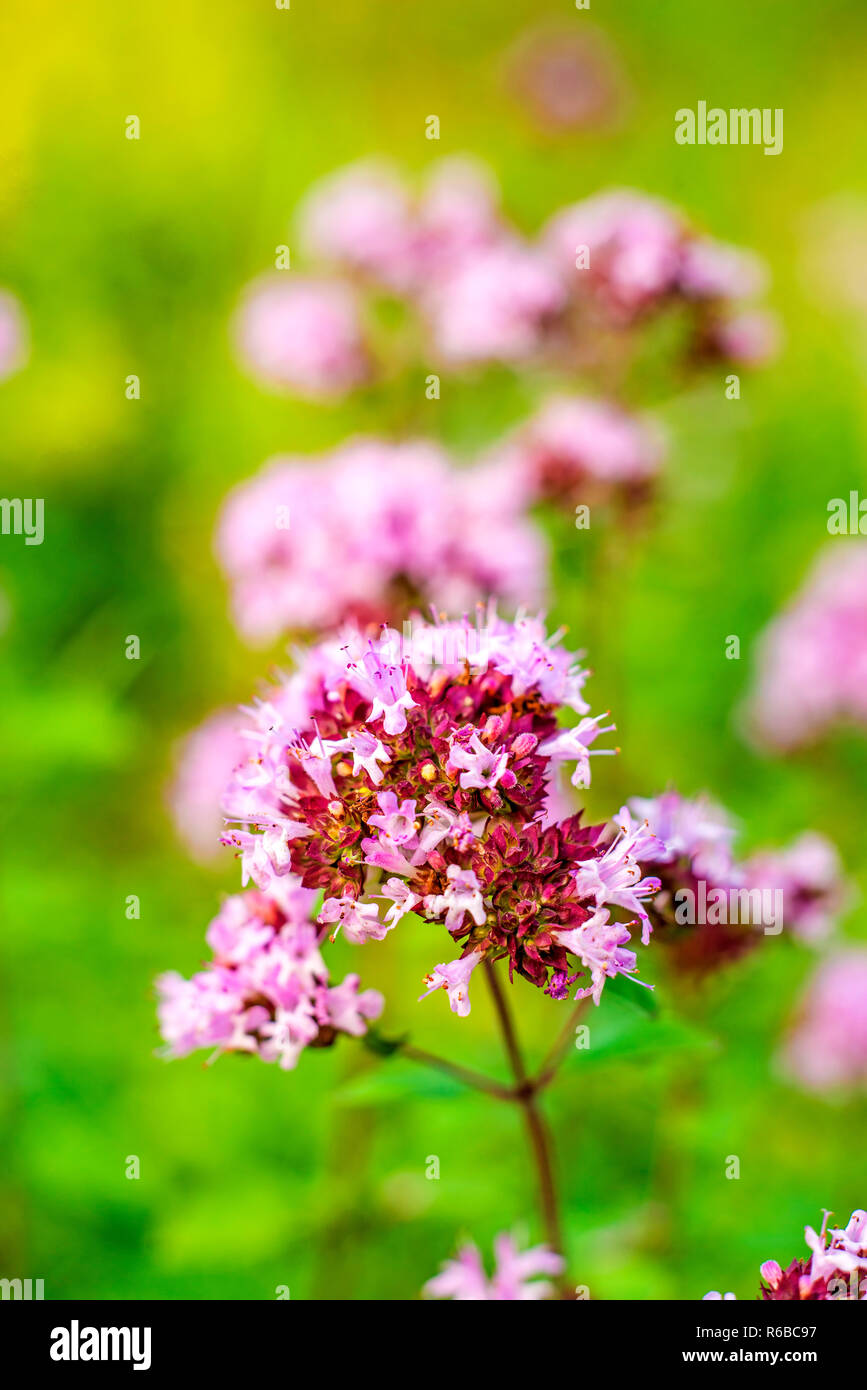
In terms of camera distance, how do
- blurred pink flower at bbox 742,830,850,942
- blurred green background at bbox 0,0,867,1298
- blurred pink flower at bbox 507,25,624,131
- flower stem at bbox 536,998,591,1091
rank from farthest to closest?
blurred pink flower at bbox 507,25,624,131
blurred green background at bbox 0,0,867,1298
blurred pink flower at bbox 742,830,850,942
flower stem at bbox 536,998,591,1091

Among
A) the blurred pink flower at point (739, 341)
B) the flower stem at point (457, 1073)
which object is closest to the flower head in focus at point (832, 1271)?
the flower stem at point (457, 1073)

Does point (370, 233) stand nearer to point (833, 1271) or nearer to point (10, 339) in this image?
point (10, 339)

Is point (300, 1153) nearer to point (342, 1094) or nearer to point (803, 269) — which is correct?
point (342, 1094)

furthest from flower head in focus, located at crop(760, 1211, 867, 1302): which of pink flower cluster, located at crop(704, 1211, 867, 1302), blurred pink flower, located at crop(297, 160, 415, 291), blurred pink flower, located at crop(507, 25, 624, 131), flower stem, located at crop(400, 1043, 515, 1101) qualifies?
blurred pink flower, located at crop(507, 25, 624, 131)

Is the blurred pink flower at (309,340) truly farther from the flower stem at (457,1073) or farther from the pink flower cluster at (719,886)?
the flower stem at (457,1073)

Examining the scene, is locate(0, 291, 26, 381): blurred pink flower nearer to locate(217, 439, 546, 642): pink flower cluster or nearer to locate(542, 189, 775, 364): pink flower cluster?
locate(217, 439, 546, 642): pink flower cluster

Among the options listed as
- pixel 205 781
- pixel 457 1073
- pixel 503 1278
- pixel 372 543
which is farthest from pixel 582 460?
pixel 503 1278

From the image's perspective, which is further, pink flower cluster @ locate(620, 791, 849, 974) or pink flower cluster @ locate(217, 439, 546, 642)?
pink flower cluster @ locate(217, 439, 546, 642)
